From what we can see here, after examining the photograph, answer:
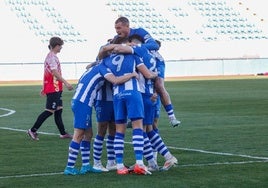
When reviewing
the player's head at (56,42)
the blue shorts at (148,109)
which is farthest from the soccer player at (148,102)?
the player's head at (56,42)

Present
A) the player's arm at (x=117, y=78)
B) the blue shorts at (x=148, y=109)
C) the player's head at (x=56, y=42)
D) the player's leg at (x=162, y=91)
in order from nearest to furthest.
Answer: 1. the player's arm at (x=117, y=78)
2. the blue shorts at (x=148, y=109)
3. the player's leg at (x=162, y=91)
4. the player's head at (x=56, y=42)

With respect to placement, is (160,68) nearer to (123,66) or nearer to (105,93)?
(105,93)

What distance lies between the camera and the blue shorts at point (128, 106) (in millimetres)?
11219

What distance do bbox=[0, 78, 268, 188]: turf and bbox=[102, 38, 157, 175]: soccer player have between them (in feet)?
1.03

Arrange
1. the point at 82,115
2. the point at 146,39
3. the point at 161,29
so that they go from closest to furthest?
the point at 82,115, the point at 146,39, the point at 161,29

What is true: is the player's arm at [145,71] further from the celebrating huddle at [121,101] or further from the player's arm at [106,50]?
the player's arm at [106,50]

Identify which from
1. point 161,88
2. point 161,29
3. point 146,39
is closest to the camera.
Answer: point 146,39

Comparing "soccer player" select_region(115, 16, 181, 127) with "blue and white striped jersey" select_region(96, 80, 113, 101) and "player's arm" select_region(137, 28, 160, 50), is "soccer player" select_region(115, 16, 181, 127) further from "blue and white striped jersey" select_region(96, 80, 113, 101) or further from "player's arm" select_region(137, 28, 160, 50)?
"blue and white striped jersey" select_region(96, 80, 113, 101)

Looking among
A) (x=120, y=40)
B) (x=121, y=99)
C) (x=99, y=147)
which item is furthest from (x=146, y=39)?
(x=99, y=147)

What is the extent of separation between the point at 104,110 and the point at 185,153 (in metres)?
Answer: 2.19

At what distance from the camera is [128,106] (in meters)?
11.2

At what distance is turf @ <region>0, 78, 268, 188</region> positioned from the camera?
417 inches

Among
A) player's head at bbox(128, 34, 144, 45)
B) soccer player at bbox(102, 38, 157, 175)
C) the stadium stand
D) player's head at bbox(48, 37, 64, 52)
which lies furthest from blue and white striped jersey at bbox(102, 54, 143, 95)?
the stadium stand

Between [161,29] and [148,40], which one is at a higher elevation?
[161,29]
